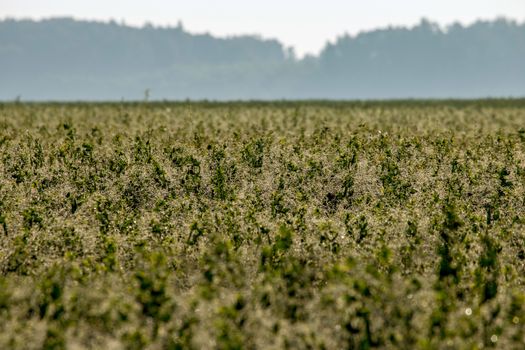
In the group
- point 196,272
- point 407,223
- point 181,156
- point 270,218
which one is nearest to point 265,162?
point 181,156

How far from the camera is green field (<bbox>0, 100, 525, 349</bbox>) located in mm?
6371

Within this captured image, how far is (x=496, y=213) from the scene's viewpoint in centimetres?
1060

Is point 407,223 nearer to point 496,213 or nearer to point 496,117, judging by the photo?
point 496,213

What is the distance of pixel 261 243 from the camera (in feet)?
30.6

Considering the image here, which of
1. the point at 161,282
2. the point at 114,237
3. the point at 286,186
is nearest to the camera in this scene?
the point at 161,282

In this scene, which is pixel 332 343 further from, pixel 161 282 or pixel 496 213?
pixel 496 213

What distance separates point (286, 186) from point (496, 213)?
3762 millimetres

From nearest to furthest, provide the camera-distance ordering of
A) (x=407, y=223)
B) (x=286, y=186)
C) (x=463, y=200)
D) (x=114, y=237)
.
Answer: (x=114, y=237)
(x=407, y=223)
(x=463, y=200)
(x=286, y=186)

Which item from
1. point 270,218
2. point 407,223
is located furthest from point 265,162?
point 407,223

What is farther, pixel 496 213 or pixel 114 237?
pixel 496 213

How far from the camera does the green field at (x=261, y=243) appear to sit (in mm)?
6371

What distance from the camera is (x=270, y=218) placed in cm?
1051

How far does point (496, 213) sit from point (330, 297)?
16.7ft

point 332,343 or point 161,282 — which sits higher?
point 161,282
